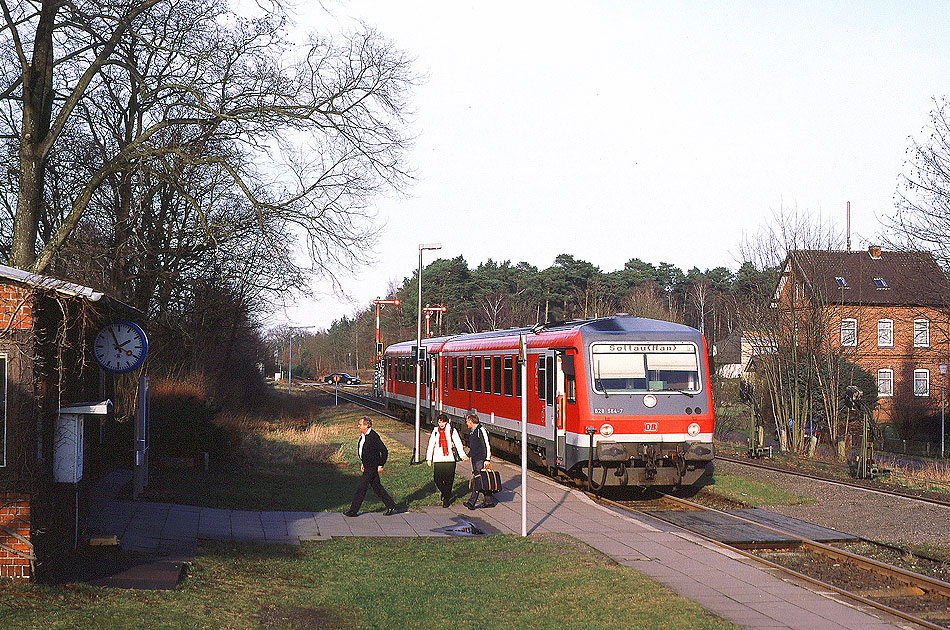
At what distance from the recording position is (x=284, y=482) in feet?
60.1

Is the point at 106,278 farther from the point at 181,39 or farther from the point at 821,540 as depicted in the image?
the point at 821,540

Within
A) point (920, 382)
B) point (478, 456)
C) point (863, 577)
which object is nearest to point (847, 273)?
point (478, 456)

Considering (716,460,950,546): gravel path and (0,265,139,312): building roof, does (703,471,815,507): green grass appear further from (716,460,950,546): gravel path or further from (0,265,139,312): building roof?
(0,265,139,312): building roof

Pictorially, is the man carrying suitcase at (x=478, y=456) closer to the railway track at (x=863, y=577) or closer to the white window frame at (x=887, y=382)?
the railway track at (x=863, y=577)

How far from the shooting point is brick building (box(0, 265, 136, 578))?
878cm

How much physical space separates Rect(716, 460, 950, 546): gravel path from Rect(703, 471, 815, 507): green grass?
32cm

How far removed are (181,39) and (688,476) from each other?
11.7 m

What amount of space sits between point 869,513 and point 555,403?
5.73m

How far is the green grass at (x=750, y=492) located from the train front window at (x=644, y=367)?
233 centimetres

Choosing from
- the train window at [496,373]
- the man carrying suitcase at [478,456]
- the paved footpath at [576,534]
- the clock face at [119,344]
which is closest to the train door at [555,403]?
the paved footpath at [576,534]

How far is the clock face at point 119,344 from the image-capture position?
11.7 m

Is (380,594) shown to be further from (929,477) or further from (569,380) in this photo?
(929,477)

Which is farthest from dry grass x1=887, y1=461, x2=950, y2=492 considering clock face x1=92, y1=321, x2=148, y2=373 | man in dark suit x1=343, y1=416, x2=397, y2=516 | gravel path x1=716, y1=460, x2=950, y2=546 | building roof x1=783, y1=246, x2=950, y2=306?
clock face x1=92, y1=321, x2=148, y2=373

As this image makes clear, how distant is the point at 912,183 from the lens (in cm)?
2506
